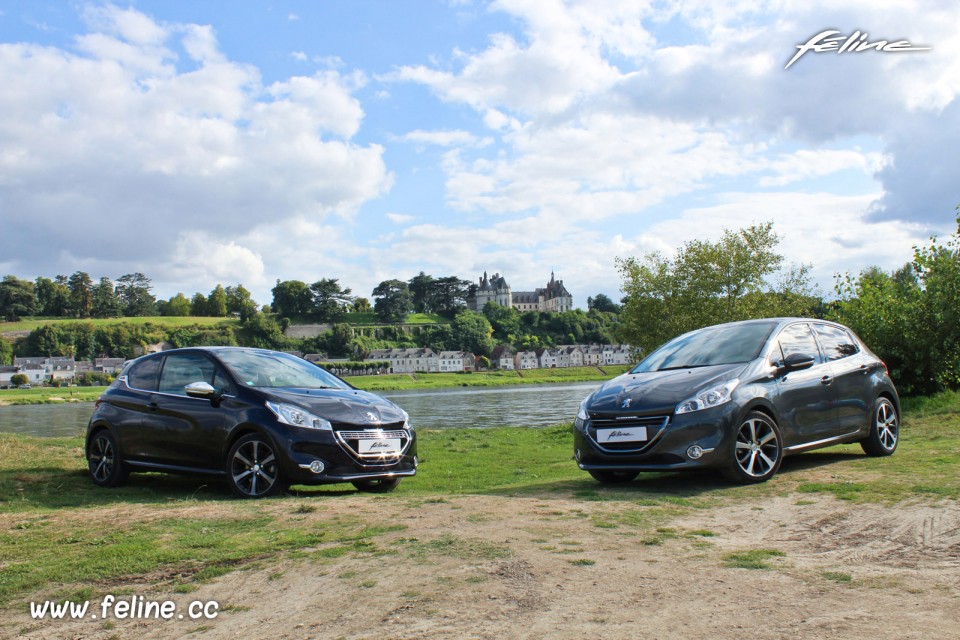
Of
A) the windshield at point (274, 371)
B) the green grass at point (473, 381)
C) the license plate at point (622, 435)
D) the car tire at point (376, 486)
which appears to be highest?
the windshield at point (274, 371)

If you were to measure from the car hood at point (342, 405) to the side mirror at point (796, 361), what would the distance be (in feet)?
14.0

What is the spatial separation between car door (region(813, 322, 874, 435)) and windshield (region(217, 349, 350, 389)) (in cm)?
584

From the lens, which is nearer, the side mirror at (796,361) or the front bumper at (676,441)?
the front bumper at (676,441)

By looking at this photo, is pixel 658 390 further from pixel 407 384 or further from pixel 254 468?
pixel 407 384

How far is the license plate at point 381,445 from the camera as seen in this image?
8.42m

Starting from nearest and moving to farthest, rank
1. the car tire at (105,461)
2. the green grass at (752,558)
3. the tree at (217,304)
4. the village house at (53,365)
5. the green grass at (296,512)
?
the green grass at (752,558), the green grass at (296,512), the car tire at (105,461), the village house at (53,365), the tree at (217,304)

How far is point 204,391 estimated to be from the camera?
8492 millimetres

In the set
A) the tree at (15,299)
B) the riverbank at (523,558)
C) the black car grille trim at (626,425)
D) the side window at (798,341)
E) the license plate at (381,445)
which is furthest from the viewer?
the tree at (15,299)

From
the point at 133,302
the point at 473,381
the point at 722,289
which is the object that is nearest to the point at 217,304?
the point at 133,302

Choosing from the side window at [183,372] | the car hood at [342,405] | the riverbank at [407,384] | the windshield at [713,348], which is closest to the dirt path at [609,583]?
the car hood at [342,405]

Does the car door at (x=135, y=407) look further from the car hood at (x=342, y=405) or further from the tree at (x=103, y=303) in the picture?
the tree at (x=103, y=303)

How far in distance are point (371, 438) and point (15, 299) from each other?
193786 mm

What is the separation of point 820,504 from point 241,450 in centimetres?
567

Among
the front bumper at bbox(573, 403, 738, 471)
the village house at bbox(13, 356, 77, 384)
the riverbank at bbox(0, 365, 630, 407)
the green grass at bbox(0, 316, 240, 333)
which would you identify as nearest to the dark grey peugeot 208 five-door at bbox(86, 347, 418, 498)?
the front bumper at bbox(573, 403, 738, 471)
